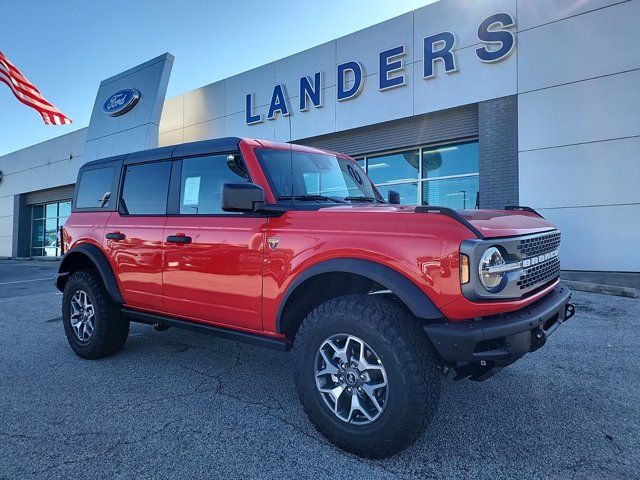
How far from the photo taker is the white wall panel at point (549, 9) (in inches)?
317

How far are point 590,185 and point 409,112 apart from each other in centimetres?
436

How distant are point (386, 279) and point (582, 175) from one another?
25.5ft

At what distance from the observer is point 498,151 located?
9109mm

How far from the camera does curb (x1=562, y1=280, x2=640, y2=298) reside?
22.5 feet

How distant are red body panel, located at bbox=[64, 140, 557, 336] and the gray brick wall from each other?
648 cm

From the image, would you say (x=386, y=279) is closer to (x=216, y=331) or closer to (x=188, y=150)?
(x=216, y=331)

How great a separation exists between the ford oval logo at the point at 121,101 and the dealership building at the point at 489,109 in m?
3.29

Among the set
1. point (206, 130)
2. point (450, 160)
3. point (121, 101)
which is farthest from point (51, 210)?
point (450, 160)

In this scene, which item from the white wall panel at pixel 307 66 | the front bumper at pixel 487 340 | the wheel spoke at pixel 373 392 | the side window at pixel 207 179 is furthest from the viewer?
the white wall panel at pixel 307 66

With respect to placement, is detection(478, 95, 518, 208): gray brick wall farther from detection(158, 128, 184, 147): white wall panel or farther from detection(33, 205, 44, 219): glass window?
detection(33, 205, 44, 219): glass window

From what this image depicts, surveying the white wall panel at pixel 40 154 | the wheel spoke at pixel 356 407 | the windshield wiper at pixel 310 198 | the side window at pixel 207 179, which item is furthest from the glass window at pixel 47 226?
the wheel spoke at pixel 356 407

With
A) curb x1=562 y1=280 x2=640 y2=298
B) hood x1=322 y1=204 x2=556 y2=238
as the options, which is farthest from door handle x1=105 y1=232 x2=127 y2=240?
curb x1=562 y1=280 x2=640 y2=298

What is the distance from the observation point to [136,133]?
50.7 ft

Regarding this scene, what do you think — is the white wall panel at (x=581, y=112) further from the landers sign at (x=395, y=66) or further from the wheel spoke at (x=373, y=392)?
the wheel spoke at (x=373, y=392)
